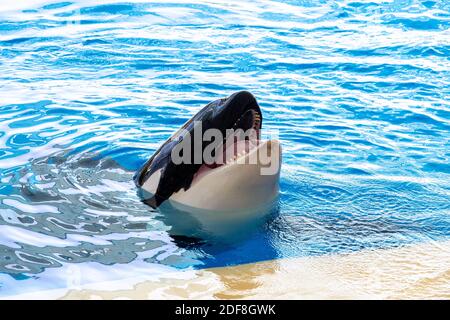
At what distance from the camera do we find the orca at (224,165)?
18.4 feet

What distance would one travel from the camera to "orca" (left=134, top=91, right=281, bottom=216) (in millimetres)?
5598

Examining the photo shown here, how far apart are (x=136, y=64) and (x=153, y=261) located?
5804 millimetres

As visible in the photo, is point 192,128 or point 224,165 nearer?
point 224,165

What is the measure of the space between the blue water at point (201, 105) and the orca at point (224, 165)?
0.89 feet

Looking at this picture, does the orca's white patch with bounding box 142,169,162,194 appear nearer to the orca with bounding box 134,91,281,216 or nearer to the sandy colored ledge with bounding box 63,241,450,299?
the orca with bounding box 134,91,281,216

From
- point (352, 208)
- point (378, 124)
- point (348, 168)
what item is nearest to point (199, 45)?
point (378, 124)

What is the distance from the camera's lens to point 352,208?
21.1 ft

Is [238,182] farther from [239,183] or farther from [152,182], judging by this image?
[152,182]

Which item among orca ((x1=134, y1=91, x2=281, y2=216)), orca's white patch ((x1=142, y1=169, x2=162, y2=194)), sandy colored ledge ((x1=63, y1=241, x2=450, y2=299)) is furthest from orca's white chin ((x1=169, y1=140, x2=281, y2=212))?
sandy colored ledge ((x1=63, y1=241, x2=450, y2=299))

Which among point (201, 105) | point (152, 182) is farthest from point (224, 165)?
point (201, 105)

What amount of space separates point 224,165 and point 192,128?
40 cm

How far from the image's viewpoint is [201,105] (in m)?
9.20
